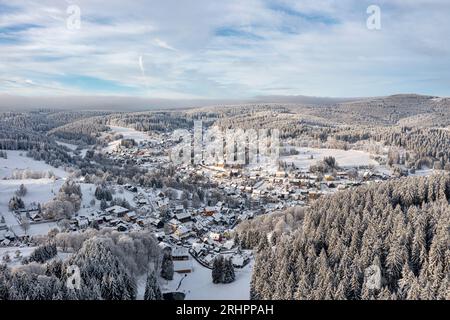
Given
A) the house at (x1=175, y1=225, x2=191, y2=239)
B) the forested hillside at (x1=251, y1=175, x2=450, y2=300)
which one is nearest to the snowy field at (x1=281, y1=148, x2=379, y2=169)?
the house at (x1=175, y1=225, x2=191, y2=239)

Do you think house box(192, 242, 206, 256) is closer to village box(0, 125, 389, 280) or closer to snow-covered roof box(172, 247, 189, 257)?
village box(0, 125, 389, 280)

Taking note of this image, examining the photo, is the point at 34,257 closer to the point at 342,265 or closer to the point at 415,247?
the point at 342,265

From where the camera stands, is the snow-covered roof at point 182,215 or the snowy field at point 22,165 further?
the snowy field at point 22,165

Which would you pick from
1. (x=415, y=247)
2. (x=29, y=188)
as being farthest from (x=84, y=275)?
(x=29, y=188)

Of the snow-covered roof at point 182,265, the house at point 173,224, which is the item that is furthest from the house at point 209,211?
the snow-covered roof at point 182,265

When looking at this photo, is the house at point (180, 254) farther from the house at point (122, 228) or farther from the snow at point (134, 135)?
the snow at point (134, 135)
